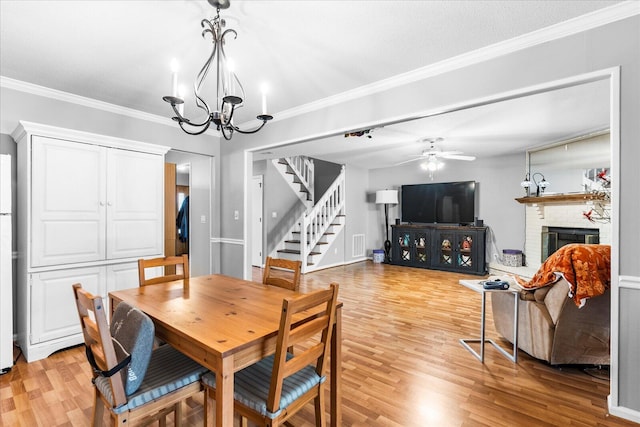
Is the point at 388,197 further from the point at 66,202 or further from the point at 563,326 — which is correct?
the point at 66,202

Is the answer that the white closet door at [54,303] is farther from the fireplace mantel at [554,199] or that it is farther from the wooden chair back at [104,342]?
the fireplace mantel at [554,199]

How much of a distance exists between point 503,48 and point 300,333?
91.7 inches

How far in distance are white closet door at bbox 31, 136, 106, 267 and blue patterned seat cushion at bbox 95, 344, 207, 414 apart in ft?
5.87

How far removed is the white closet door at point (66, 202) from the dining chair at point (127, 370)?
1706 mm

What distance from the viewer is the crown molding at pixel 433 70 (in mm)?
1891

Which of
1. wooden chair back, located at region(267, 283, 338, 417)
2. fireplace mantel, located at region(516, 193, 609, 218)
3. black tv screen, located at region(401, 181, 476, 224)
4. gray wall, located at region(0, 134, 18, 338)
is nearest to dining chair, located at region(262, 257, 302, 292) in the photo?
wooden chair back, located at region(267, 283, 338, 417)

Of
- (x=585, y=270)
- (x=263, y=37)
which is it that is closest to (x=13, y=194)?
(x=263, y=37)

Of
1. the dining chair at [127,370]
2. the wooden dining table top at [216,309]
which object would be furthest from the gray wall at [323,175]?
the dining chair at [127,370]

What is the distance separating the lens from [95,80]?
274cm

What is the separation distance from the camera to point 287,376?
1.46 meters

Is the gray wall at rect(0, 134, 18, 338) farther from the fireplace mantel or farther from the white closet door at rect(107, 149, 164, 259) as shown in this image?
the fireplace mantel

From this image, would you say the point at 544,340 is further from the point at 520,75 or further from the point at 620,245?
the point at 520,75

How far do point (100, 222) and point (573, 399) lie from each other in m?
4.07

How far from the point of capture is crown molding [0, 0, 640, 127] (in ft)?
6.20
